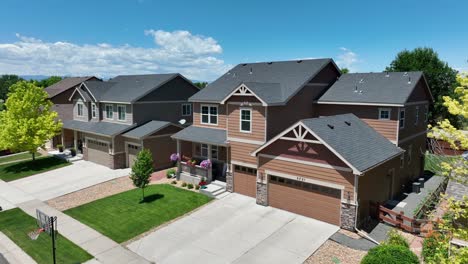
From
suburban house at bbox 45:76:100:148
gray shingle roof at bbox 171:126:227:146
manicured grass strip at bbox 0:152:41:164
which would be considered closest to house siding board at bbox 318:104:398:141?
gray shingle roof at bbox 171:126:227:146

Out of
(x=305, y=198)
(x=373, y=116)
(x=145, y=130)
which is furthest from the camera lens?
→ (x=145, y=130)

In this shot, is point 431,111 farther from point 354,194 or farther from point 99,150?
point 99,150

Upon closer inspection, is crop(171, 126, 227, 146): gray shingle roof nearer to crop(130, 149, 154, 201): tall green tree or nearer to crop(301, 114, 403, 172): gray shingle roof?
crop(130, 149, 154, 201): tall green tree

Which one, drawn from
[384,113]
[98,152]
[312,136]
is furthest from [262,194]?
[98,152]

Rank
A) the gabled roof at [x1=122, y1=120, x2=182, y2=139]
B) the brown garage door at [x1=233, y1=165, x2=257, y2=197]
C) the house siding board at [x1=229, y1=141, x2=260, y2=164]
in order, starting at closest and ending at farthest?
the house siding board at [x1=229, y1=141, x2=260, y2=164] < the brown garage door at [x1=233, y1=165, x2=257, y2=197] < the gabled roof at [x1=122, y1=120, x2=182, y2=139]

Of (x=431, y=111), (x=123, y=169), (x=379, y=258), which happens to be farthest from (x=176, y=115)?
(x=431, y=111)

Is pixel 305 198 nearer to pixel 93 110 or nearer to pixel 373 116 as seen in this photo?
pixel 373 116

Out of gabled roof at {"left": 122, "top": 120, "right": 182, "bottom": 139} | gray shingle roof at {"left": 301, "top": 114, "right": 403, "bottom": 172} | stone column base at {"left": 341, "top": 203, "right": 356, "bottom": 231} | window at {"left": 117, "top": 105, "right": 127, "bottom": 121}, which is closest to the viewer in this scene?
stone column base at {"left": 341, "top": 203, "right": 356, "bottom": 231}
